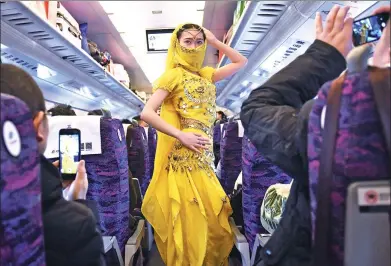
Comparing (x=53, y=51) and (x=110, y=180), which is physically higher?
(x=53, y=51)

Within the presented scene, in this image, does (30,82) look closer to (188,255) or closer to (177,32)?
(177,32)

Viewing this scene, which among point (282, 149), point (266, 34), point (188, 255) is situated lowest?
point (188, 255)

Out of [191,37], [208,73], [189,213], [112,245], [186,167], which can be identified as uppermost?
[191,37]

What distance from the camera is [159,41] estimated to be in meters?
1.90

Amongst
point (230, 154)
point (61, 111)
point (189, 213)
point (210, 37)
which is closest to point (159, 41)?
point (210, 37)

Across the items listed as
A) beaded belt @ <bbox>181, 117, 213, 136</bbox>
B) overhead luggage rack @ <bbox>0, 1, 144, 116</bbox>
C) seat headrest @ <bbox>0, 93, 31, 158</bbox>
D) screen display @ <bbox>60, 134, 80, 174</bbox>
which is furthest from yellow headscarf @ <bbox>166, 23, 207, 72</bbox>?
seat headrest @ <bbox>0, 93, 31, 158</bbox>

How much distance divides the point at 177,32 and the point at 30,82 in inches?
51.9

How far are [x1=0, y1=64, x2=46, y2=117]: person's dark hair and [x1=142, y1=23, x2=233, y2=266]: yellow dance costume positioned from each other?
1.31 m

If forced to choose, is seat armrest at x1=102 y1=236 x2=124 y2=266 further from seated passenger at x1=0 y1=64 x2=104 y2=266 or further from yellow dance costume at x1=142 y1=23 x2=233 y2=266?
seated passenger at x1=0 y1=64 x2=104 y2=266

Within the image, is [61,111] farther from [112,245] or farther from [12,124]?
[12,124]

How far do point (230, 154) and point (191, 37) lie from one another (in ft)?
4.36

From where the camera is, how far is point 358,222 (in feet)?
2.54

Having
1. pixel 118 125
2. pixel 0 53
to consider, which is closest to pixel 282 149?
pixel 0 53

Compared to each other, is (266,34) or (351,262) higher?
(266,34)
